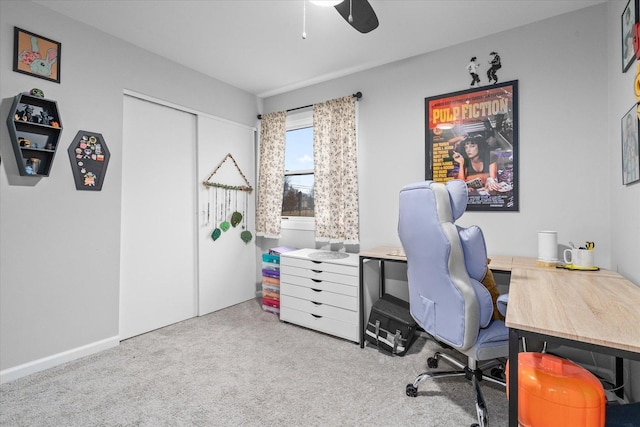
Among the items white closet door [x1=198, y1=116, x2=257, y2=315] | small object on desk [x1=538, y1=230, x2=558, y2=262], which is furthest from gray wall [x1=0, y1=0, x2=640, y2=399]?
white closet door [x1=198, y1=116, x2=257, y2=315]

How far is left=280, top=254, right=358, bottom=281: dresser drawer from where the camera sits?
2676mm

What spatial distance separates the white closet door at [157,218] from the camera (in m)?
2.80

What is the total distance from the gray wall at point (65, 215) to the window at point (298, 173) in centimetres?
154

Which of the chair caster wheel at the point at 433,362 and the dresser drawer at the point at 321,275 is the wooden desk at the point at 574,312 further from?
the dresser drawer at the point at 321,275

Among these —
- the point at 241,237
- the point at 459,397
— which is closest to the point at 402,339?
the point at 459,397

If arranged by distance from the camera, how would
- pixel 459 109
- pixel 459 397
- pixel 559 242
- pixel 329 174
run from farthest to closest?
pixel 329 174 → pixel 459 109 → pixel 559 242 → pixel 459 397

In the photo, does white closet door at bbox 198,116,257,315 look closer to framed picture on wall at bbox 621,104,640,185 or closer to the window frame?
the window frame

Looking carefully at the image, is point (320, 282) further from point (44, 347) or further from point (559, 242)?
point (44, 347)

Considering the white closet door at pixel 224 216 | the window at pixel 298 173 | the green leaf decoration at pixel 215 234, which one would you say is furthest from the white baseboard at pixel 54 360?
the window at pixel 298 173

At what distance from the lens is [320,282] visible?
2881mm

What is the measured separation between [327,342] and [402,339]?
65 cm

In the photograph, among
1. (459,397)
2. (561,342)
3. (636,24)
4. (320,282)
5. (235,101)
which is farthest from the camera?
(235,101)

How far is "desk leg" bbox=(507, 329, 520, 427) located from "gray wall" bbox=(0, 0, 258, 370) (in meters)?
2.83

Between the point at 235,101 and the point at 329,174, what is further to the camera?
the point at 235,101
